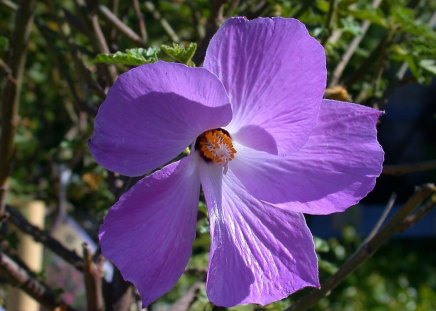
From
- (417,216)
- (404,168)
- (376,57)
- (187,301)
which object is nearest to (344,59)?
(376,57)

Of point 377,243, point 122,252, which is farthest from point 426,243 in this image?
point 122,252

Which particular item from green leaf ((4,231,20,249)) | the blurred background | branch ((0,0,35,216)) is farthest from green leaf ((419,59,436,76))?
green leaf ((4,231,20,249))

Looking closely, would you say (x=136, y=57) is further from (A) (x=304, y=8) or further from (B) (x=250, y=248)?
(A) (x=304, y=8)

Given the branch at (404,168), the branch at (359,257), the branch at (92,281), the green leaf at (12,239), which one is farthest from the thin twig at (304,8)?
the green leaf at (12,239)

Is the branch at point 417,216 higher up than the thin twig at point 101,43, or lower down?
lower down

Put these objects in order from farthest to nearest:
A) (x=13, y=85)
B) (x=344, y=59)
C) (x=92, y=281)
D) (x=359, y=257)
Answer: (x=344, y=59) → (x=13, y=85) → (x=92, y=281) → (x=359, y=257)

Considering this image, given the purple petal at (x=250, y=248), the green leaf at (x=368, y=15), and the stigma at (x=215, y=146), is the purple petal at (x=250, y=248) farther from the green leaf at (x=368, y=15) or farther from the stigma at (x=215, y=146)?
the green leaf at (x=368, y=15)

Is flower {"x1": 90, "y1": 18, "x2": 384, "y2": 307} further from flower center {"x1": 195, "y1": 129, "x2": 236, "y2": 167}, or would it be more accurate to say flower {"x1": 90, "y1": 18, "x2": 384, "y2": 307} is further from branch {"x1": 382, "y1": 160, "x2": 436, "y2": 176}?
branch {"x1": 382, "y1": 160, "x2": 436, "y2": 176}
